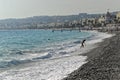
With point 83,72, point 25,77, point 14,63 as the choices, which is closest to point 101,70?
point 83,72

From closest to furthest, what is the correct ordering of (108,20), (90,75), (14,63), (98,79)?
(98,79) → (90,75) → (14,63) → (108,20)

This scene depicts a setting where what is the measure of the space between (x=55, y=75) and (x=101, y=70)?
2.95 metres

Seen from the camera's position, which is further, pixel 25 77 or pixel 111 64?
pixel 111 64

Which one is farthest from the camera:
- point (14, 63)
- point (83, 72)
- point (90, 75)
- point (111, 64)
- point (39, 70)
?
point (14, 63)

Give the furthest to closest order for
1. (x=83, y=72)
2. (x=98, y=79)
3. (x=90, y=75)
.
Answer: (x=83, y=72) < (x=90, y=75) < (x=98, y=79)

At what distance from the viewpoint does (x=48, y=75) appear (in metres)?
20.0

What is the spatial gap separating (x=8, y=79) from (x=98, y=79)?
20.0 feet

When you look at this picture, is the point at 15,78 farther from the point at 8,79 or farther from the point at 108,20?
the point at 108,20

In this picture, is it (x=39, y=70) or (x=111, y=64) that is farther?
(x=39, y=70)

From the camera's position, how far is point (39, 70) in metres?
22.5

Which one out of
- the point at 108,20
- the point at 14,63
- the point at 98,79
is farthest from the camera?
the point at 108,20

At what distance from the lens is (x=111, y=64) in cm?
2108

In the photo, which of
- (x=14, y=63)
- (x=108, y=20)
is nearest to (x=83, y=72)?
(x=14, y=63)

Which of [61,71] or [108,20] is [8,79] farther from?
[108,20]
